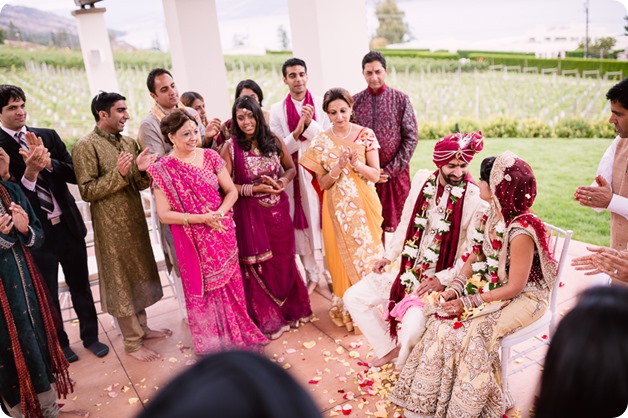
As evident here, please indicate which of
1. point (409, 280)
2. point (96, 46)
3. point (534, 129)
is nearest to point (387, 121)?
point (409, 280)

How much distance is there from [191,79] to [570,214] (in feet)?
18.8

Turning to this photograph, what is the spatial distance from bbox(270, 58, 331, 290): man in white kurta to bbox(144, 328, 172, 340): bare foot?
4.38 ft

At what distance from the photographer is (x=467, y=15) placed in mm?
10078

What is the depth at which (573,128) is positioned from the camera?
938 cm

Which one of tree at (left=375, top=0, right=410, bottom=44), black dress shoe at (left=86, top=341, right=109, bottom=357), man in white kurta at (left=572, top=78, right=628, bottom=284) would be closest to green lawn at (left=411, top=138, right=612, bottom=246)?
tree at (left=375, top=0, right=410, bottom=44)

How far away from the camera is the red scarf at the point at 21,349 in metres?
2.74

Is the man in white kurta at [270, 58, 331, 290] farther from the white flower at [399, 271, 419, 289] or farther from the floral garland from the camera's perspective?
the white flower at [399, 271, 419, 289]

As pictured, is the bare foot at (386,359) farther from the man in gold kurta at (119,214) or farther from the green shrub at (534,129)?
the green shrub at (534,129)

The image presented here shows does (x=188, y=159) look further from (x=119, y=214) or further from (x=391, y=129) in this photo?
(x=391, y=129)

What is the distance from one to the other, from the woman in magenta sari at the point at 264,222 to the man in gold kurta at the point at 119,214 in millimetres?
686

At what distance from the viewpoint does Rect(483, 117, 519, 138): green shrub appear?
10.3m

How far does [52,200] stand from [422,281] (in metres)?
2.70

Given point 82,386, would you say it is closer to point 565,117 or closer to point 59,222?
point 59,222

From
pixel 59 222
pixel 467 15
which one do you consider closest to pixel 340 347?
pixel 59 222
